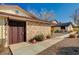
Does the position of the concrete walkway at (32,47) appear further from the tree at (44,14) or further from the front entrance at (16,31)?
the tree at (44,14)

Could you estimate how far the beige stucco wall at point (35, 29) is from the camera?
22.2ft

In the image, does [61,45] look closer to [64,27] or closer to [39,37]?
[64,27]

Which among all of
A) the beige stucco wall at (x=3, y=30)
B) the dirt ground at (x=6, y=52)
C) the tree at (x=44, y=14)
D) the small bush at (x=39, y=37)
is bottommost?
the dirt ground at (x=6, y=52)

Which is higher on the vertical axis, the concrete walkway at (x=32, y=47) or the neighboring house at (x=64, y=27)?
the neighboring house at (x=64, y=27)

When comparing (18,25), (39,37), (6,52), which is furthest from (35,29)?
(6,52)

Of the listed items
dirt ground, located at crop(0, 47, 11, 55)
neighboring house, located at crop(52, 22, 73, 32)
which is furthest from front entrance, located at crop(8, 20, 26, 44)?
neighboring house, located at crop(52, 22, 73, 32)

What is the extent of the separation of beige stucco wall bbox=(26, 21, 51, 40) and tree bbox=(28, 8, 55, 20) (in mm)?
383

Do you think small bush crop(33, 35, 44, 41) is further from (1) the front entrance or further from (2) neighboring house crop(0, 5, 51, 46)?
(1) the front entrance

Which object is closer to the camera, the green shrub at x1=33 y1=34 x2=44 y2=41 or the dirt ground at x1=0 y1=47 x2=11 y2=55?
the dirt ground at x1=0 y1=47 x2=11 y2=55

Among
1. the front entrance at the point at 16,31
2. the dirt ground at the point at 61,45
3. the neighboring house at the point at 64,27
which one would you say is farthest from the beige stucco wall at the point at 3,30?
the neighboring house at the point at 64,27

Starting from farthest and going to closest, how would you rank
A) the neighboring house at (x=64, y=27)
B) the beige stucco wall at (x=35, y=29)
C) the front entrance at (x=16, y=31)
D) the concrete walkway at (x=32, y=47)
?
the beige stucco wall at (x=35, y=29)
the front entrance at (x=16, y=31)
the neighboring house at (x=64, y=27)
the concrete walkway at (x=32, y=47)

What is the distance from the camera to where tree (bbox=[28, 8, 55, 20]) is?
251 inches

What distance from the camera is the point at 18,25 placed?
688cm
